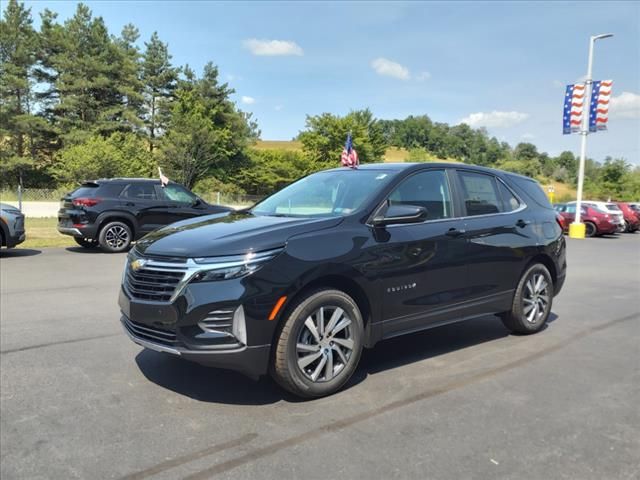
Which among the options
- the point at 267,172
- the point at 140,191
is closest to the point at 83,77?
the point at 267,172

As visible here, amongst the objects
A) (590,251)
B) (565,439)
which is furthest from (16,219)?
(590,251)

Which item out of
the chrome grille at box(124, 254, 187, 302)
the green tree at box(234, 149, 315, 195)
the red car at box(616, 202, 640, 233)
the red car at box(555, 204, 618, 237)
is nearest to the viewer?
the chrome grille at box(124, 254, 187, 302)

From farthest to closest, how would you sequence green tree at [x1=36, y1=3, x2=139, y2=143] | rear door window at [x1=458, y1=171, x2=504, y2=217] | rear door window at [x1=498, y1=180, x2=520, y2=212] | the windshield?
green tree at [x1=36, y1=3, x2=139, y2=143] < rear door window at [x1=498, y1=180, x2=520, y2=212] < rear door window at [x1=458, y1=171, x2=504, y2=217] < the windshield

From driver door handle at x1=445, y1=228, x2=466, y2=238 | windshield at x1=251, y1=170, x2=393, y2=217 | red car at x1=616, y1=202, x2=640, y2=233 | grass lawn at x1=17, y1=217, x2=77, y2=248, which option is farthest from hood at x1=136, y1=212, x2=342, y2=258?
red car at x1=616, y1=202, x2=640, y2=233

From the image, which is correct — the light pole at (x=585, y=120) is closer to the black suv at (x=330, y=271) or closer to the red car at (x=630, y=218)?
the red car at (x=630, y=218)

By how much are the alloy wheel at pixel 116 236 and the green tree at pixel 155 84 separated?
4692 centimetres

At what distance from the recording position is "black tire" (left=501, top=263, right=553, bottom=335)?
5.48 meters

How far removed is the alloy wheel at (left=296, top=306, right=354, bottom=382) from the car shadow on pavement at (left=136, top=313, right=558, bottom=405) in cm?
26

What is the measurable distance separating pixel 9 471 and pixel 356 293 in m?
2.43

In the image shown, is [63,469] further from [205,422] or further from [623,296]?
[623,296]

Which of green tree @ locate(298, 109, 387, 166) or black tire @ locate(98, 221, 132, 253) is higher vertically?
green tree @ locate(298, 109, 387, 166)

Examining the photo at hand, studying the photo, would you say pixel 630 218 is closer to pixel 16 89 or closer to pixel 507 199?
pixel 507 199

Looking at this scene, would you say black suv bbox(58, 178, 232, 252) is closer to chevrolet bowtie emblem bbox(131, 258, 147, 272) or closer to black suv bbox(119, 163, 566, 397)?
black suv bbox(119, 163, 566, 397)

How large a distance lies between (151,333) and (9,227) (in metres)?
8.96
